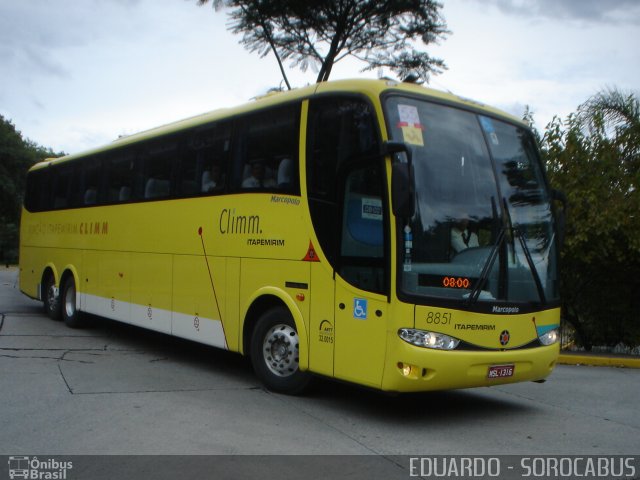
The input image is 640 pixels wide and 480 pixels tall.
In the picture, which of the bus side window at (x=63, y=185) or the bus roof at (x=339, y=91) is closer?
the bus roof at (x=339, y=91)

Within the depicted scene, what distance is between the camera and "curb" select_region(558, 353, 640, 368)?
12367 mm

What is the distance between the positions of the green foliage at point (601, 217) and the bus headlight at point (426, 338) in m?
7.63

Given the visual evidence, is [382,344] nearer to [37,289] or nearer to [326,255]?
[326,255]

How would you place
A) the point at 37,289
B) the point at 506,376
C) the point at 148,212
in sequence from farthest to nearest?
the point at 37,289, the point at 148,212, the point at 506,376

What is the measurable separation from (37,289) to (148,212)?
5807 mm

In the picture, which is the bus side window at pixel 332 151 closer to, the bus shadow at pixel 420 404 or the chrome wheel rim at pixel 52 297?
the bus shadow at pixel 420 404

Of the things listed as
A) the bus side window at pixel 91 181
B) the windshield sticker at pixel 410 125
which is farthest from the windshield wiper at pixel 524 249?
the bus side window at pixel 91 181

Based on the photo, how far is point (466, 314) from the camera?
6918mm

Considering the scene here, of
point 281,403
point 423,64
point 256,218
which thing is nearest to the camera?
point 281,403

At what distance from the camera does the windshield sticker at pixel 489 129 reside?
777 centimetres

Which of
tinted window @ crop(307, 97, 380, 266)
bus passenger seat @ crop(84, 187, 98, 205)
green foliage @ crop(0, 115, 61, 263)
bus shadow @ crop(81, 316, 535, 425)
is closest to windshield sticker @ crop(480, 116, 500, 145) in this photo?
→ tinted window @ crop(307, 97, 380, 266)

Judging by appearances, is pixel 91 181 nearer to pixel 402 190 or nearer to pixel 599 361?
pixel 402 190

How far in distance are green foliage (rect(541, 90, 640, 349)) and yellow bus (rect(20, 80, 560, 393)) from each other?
19.9ft

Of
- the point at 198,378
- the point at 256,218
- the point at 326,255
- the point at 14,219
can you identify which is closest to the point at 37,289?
the point at 198,378
